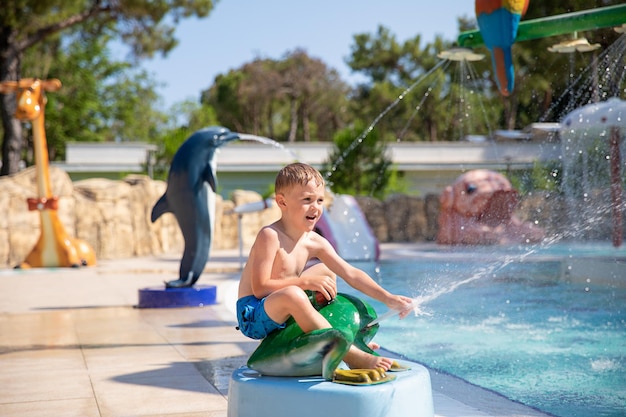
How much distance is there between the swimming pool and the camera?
190 inches

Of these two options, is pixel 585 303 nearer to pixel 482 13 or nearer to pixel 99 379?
pixel 482 13

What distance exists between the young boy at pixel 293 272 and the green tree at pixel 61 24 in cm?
1926

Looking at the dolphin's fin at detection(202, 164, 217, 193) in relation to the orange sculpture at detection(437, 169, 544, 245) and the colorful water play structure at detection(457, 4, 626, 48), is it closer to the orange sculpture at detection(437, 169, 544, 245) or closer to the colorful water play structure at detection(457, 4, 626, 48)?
the colorful water play structure at detection(457, 4, 626, 48)

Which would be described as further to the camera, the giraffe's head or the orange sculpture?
the orange sculpture

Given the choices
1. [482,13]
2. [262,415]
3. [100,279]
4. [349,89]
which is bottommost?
[100,279]

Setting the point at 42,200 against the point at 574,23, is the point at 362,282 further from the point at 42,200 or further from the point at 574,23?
the point at 42,200

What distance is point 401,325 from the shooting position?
7859 millimetres

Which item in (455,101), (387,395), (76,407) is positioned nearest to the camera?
(387,395)

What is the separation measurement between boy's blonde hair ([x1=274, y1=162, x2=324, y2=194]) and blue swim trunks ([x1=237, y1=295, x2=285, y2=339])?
460 mm

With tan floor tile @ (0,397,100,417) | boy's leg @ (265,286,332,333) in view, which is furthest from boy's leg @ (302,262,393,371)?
tan floor tile @ (0,397,100,417)

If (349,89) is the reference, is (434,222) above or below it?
below

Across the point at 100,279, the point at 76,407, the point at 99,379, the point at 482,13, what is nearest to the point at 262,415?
the point at 76,407

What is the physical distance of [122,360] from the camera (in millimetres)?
5434

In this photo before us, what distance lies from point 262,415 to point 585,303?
→ 6.86 m
